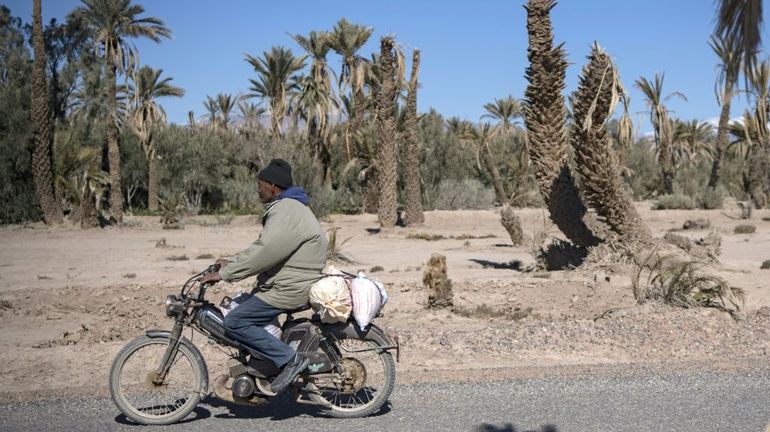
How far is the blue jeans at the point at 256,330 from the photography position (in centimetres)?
542

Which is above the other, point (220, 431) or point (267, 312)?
point (267, 312)

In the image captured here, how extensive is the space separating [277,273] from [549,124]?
32.8 feet

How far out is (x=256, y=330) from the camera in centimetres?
543

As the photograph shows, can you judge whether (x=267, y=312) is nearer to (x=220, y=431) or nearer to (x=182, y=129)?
(x=220, y=431)

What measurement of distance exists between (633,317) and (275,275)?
17.6ft

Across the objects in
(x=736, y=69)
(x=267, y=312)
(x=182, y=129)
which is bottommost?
(x=267, y=312)

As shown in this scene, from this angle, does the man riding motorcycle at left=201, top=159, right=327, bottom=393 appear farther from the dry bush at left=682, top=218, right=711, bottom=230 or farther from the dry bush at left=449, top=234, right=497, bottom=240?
the dry bush at left=682, top=218, right=711, bottom=230

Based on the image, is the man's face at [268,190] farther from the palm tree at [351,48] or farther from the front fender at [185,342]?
the palm tree at [351,48]

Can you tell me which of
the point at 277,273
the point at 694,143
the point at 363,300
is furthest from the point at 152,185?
the point at 694,143

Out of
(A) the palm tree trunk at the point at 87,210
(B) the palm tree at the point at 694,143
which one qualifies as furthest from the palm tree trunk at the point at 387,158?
(B) the palm tree at the point at 694,143

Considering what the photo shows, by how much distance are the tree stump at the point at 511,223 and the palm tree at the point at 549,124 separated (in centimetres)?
582

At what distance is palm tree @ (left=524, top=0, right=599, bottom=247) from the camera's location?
14312 mm

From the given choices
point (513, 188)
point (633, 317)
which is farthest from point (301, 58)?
point (633, 317)

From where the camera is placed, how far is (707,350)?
27.3 ft
